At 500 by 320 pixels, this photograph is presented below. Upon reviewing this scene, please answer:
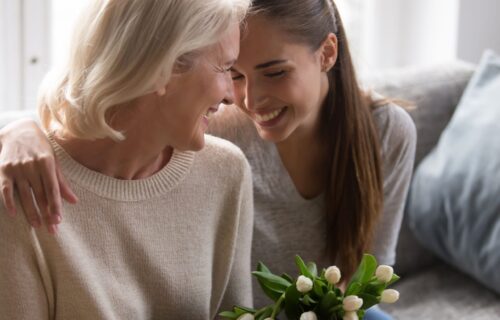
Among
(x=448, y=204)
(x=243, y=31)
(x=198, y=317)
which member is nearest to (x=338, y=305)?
(x=198, y=317)

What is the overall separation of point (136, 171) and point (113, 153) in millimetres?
64

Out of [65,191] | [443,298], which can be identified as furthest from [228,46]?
[443,298]

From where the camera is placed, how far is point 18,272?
53.8 inches

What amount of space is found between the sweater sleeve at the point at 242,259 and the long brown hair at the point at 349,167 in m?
0.24

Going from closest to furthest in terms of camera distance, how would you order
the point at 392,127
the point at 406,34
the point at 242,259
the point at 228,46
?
the point at 228,46 → the point at 242,259 → the point at 392,127 → the point at 406,34

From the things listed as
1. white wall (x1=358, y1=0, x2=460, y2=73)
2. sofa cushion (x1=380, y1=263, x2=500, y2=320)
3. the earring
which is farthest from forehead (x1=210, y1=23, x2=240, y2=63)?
white wall (x1=358, y1=0, x2=460, y2=73)

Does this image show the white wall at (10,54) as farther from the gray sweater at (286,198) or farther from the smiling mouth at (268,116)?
the smiling mouth at (268,116)

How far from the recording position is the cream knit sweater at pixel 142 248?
4.55 feet

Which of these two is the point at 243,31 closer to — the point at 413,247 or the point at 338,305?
the point at 338,305

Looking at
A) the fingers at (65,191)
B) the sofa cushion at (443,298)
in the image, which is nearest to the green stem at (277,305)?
the fingers at (65,191)

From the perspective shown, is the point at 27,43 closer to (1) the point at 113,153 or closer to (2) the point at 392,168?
(1) the point at 113,153

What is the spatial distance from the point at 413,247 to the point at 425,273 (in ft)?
0.24

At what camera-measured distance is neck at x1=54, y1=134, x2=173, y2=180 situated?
1.44m

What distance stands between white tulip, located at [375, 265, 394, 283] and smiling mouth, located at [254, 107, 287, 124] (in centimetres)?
40
